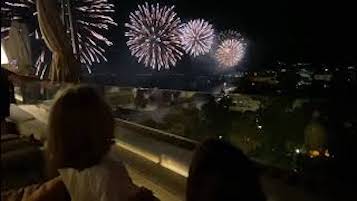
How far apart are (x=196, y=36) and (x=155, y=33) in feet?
11.9

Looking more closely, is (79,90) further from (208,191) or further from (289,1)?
(289,1)

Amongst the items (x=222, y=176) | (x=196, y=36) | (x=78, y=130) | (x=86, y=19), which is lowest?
(x=222, y=176)

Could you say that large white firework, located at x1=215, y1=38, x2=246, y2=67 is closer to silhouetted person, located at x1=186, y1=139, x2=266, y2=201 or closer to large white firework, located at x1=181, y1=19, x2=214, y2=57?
large white firework, located at x1=181, y1=19, x2=214, y2=57

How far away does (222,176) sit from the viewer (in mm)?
1578

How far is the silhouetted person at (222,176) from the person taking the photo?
5.14 ft

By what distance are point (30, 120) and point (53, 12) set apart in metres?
1.79

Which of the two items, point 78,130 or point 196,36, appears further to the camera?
point 196,36

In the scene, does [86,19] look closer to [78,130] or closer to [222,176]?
[78,130]

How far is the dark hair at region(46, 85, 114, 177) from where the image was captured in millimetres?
1846

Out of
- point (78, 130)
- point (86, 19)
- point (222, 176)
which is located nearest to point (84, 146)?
point (78, 130)

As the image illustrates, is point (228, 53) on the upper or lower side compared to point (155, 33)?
lower

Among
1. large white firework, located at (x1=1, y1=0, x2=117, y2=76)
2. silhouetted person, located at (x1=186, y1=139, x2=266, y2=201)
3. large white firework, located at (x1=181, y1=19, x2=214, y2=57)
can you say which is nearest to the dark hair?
silhouetted person, located at (x1=186, y1=139, x2=266, y2=201)

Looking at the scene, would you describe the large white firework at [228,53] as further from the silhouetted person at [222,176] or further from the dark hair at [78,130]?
the silhouetted person at [222,176]

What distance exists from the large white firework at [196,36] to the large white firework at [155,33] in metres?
0.66
